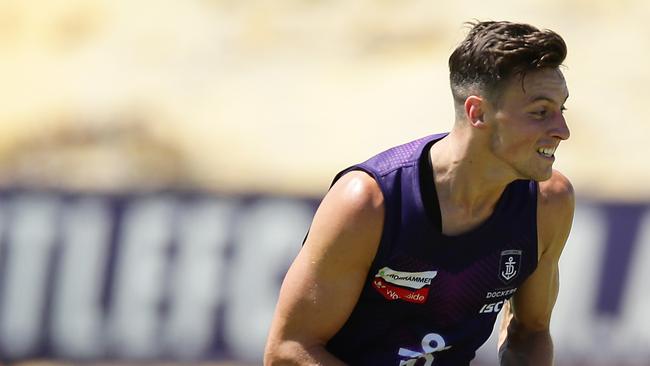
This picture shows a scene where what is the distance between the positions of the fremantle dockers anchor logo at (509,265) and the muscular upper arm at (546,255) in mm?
94

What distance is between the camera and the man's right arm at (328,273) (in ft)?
12.0

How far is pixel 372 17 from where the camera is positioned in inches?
333

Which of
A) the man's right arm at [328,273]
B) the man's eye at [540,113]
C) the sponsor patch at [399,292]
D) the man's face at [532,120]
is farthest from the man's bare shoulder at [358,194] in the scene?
the man's eye at [540,113]

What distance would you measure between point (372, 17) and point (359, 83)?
505mm

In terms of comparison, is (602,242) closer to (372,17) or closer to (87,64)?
(372,17)

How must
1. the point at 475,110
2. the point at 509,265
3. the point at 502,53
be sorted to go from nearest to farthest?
the point at 502,53
the point at 475,110
the point at 509,265

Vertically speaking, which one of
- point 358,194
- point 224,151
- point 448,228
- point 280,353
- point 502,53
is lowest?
point 224,151

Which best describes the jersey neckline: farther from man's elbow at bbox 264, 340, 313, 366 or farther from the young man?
man's elbow at bbox 264, 340, 313, 366

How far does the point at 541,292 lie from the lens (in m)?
4.10

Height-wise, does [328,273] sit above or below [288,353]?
above

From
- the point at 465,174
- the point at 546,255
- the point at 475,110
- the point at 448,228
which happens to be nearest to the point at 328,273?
the point at 448,228

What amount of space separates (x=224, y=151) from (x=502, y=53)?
4528mm

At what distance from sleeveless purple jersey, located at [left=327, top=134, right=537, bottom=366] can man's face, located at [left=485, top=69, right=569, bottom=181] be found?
9.0 inches

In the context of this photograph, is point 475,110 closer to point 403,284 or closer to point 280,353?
point 403,284
